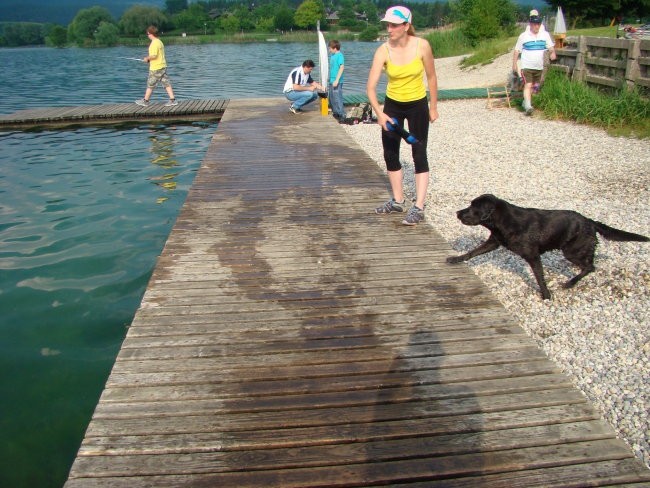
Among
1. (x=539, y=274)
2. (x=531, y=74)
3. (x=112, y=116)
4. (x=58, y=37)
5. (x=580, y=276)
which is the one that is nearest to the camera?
(x=539, y=274)

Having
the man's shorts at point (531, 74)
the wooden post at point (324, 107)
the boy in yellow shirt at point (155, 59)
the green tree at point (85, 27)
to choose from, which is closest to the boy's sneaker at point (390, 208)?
the wooden post at point (324, 107)

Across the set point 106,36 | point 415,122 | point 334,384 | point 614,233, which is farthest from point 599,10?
point 106,36

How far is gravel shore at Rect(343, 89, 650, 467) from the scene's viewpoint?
11.4ft

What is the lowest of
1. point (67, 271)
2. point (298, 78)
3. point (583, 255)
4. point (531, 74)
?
point (67, 271)

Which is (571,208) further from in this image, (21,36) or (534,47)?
(21,36)

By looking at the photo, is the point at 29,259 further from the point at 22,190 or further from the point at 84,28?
the point at 84,28

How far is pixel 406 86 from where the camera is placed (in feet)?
15.9

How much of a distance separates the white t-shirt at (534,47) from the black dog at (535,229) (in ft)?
29.6

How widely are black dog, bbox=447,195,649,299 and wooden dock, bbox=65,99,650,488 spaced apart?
0.50 meters

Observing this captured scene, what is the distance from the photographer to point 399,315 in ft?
11.7

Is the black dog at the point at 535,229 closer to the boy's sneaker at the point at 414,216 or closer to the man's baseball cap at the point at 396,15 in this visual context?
the boy's sneaker at the point at 414,216

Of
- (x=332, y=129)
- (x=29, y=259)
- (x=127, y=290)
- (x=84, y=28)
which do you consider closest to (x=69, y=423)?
(x=127, y=290)

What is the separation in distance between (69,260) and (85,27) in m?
120

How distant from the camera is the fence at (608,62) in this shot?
418 inches
